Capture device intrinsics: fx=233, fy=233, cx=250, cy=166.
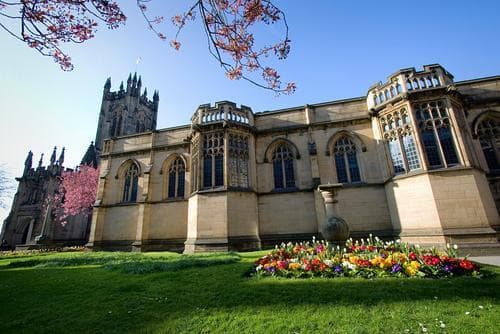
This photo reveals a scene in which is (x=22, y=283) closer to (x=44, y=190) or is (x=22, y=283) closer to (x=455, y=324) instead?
(x=455, y=324)

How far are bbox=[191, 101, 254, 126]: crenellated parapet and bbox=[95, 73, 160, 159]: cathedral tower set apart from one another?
100 feet

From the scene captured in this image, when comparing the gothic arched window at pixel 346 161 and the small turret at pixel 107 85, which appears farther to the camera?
the small turret at pixel 107 85

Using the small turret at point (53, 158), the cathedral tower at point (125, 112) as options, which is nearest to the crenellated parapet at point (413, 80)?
the cathedral tower at point (125, 112)

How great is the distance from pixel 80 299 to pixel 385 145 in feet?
52.2

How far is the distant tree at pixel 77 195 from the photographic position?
2969 centimetres

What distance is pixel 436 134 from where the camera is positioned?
42.1 feet

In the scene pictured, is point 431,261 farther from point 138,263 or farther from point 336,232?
point 138,263

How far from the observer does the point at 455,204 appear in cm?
1148

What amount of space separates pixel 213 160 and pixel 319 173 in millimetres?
7176

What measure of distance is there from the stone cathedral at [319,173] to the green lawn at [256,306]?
5446mm

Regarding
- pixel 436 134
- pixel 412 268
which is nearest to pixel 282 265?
pixel 412 268

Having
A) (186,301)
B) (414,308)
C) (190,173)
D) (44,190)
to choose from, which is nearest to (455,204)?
(414,308)

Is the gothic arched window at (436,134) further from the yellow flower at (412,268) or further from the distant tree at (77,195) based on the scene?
the distant tree at (77,195)

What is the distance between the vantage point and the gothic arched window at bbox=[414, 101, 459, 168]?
491 inches
